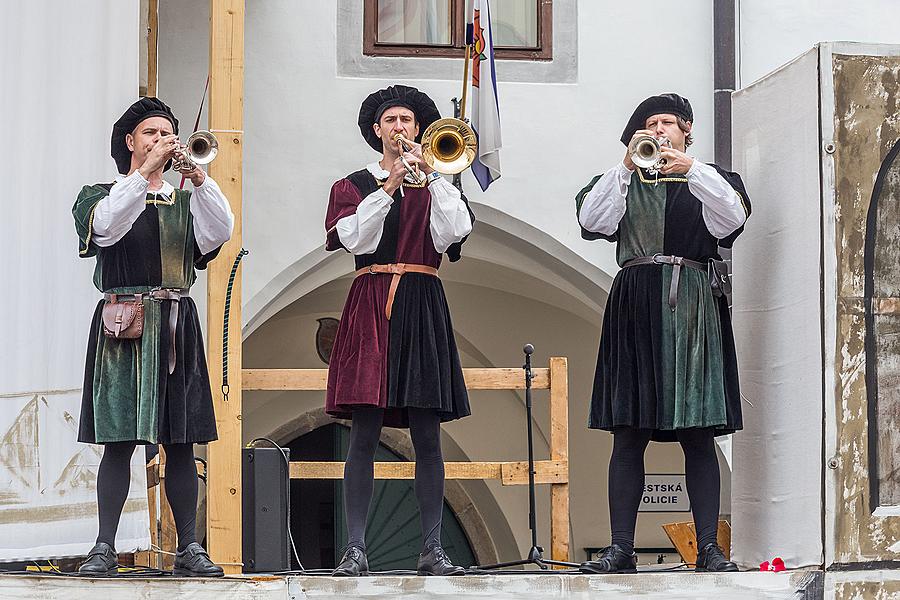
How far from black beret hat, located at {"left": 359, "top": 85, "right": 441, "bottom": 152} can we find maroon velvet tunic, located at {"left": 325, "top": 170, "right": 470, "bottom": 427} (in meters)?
0.23

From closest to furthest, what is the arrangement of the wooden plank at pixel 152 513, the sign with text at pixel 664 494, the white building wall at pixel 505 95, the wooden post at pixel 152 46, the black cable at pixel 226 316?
the black cable at pixel 226 316 → the wooden plank at pixel 152 513 → the wooden post at pixel 152 46 → the white building wall at pixel 505 95 → the sign with text at pixel 664 494

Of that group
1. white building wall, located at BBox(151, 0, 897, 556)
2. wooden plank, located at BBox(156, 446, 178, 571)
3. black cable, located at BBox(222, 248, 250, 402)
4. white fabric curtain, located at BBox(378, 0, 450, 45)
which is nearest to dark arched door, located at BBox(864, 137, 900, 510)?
black cable, located at BBox(222, 248, 250, 402)

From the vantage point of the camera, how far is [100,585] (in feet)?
16.9

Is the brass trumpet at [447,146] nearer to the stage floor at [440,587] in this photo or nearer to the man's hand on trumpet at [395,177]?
the man's hand on trumpet at [395,177]

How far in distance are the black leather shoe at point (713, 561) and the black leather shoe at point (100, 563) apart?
6.88 ft

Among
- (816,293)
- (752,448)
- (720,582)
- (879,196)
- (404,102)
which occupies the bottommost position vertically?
(720,582)

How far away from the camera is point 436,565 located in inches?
208

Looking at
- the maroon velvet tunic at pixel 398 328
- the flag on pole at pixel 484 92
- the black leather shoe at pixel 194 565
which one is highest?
the flag on pole at pixel 484 92

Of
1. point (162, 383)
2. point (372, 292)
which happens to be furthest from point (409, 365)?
point (162, 383)

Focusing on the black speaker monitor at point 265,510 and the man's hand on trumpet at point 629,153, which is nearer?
the man's hand on trumpet at point 629,153

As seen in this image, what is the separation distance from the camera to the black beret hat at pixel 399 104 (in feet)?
18.5

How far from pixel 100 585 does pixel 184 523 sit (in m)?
0.39

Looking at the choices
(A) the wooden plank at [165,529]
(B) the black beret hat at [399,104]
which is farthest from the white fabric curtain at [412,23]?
(B) the black beret hat at [399,104]

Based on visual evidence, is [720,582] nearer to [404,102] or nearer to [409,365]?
[409,365]
